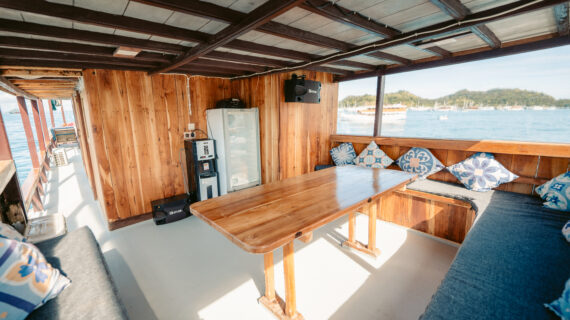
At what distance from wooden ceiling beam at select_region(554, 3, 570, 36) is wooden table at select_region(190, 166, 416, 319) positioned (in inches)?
64.5

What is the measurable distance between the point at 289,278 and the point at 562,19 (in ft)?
9.52

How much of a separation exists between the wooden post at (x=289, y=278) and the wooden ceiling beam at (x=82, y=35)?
208cm

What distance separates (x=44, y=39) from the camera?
1.90 m

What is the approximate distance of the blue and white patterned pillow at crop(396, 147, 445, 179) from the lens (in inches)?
119

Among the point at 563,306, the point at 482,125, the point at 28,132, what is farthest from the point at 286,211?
the point at 482,125

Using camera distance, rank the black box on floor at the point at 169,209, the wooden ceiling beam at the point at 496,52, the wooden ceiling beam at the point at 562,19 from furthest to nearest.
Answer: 1. the black box on floor at the point at 169,209
2. the wooden ceiling beam at the point at 496,52
3. the wooden ceiling beam at the point at 562,19

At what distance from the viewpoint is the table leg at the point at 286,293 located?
1605 mm

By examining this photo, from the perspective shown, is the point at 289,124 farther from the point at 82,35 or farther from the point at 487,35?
the point at 82,35

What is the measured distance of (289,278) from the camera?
63.9 inches

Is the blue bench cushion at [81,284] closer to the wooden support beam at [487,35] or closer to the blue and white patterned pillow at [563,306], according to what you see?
the blue and white patterned pillow at [563,306]

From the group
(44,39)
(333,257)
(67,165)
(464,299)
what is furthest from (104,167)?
(67,165)

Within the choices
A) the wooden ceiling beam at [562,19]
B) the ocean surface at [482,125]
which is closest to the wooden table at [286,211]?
the wooden ceiling beam at [562,19]

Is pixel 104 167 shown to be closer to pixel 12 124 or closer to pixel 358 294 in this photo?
pixel 358 294

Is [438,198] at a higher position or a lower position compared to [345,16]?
lower
